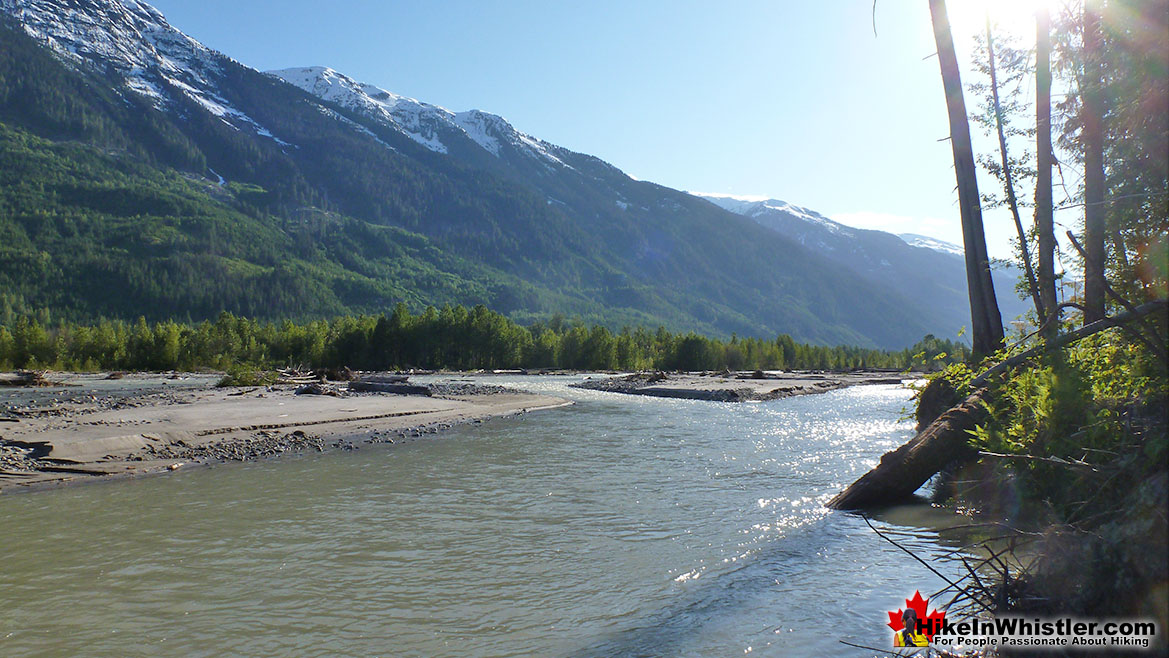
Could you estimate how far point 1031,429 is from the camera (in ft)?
30.5

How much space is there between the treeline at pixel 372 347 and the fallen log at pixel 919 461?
376 ft

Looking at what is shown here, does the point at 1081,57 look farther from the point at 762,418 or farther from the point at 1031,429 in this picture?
the point at 762,418

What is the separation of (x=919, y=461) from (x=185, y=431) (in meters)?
25.1

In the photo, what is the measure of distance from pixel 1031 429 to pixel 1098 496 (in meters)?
2.71

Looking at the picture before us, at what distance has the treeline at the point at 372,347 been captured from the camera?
120250mm

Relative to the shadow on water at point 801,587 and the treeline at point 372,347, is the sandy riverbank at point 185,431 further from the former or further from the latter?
the treeline at point 372,347

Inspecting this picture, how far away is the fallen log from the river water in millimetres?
1224

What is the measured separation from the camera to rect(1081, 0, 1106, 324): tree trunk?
11391 millimetres

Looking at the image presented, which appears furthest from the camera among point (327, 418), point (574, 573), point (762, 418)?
point (762, 418)

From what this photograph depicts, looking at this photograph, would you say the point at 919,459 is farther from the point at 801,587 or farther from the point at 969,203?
the point at 969,203

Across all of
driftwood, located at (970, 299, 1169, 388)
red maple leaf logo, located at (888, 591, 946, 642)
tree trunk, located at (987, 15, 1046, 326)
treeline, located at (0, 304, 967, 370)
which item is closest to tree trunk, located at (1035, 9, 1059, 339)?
tree trunk, located at (987, 15, 1046, 326)

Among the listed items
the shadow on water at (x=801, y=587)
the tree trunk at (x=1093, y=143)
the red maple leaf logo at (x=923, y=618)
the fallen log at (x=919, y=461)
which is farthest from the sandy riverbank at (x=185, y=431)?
the tree trunk at (x=1093, y=143)

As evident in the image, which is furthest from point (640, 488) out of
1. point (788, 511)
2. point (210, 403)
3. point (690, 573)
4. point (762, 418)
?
point (210, 403)

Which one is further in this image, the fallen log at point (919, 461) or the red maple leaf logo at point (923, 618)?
the fallen log at point (919, 461)
